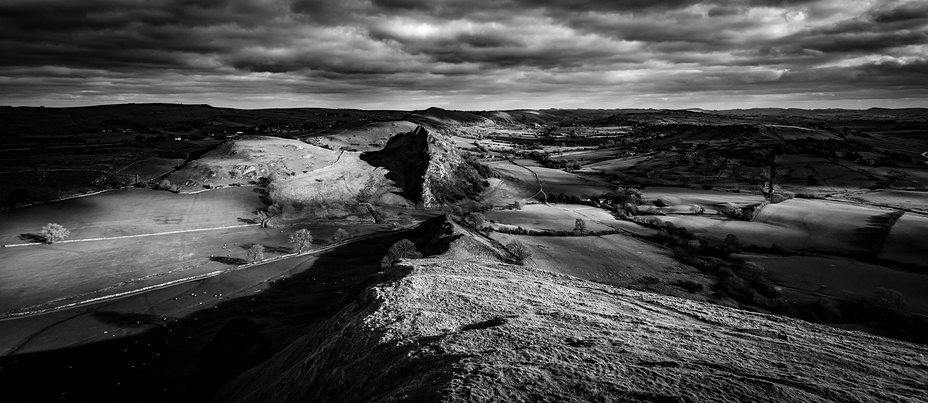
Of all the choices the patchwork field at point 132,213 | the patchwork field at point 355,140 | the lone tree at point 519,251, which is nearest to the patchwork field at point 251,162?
the patchwork field at point 132,213

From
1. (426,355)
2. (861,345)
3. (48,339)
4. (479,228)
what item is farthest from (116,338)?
(861,345)

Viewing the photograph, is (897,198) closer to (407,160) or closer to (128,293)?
(407,160)

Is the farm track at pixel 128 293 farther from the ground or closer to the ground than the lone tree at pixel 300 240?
closer to the ground

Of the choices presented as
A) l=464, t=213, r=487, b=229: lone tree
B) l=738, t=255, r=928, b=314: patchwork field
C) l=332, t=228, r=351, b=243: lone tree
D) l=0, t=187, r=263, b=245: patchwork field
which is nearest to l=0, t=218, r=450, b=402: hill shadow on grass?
l=332, t=228, r=351, b=243: lone tree

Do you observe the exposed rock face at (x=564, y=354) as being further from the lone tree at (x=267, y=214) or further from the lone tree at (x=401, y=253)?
the lone tree at (x=267, y=214)

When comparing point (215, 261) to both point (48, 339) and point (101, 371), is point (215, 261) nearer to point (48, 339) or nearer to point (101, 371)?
point (48, 339)

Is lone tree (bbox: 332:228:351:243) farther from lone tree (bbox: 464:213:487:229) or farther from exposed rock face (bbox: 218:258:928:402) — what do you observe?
exposed rock face (bbox: 218:258:928:402)

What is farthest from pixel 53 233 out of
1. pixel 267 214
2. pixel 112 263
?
pixel 267 214
